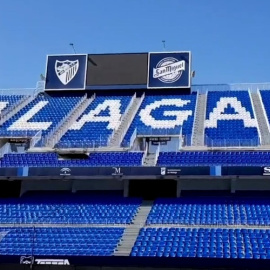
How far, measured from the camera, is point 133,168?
23797 mm

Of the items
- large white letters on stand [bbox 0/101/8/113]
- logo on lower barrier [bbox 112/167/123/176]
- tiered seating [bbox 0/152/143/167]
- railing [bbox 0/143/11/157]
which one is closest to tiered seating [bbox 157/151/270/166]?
tiered seating [bbox 0/152/143/167]

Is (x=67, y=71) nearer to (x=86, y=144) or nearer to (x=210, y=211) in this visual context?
(x=86, y=144)

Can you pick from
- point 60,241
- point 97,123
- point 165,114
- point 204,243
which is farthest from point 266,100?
point 60,241

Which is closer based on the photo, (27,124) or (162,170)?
(162,170)

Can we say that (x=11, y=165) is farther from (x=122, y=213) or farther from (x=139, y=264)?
(x=139, y=264)

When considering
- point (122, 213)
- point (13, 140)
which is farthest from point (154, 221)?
point (13, 140)

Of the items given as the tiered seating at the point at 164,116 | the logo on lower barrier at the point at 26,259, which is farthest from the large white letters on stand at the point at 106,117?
the logo on lower barrier at the point at 26,259

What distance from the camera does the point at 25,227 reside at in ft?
70.4

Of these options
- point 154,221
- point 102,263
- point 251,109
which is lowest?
point 102,263

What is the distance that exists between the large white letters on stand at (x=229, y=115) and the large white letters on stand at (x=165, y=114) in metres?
1.68

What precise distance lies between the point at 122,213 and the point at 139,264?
14.4 feet

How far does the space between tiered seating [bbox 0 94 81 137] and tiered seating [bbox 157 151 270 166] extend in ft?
30.5

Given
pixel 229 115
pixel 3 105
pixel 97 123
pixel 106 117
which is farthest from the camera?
pixel 3 105

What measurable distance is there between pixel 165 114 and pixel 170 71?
185 inches
